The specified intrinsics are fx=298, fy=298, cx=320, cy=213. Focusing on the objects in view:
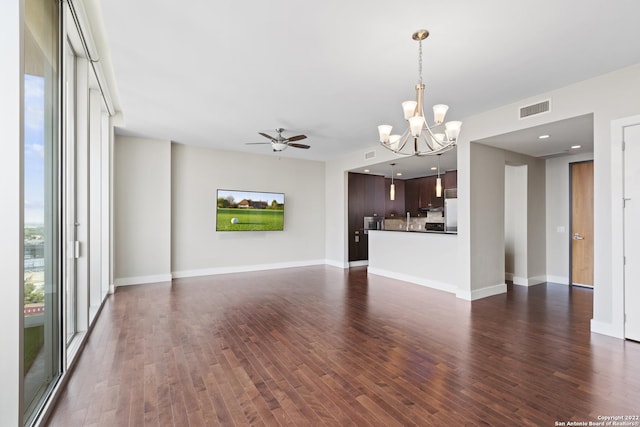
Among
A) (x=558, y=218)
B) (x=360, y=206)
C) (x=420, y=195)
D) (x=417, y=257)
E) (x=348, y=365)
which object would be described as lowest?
(x=348, y=365)

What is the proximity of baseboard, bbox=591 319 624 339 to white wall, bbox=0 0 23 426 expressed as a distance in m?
5.12

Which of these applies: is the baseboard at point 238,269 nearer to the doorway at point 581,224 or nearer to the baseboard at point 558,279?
the baseboard at point 558,279

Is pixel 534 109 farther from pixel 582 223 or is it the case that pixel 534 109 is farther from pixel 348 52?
Result: pixel 582 223

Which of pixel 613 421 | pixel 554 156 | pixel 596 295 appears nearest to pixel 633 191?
pixel 596 295

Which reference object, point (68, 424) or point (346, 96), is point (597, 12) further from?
point (68, 424)

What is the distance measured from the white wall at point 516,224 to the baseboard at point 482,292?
3.35ft

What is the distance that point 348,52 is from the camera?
9.53ft

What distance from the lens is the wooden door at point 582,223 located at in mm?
5602

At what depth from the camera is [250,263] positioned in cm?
Answer: 736

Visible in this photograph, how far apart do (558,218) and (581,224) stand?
1.28 ft

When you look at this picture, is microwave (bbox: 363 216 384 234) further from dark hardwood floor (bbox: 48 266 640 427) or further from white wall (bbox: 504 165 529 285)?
dark hardwood floor (bbox: 48 266 640 427)

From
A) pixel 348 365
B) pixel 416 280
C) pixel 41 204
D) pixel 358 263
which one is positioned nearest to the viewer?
pixel 41 204

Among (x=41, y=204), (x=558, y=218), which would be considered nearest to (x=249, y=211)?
(x=41, y=204)

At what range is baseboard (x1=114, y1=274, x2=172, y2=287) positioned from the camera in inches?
228
